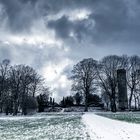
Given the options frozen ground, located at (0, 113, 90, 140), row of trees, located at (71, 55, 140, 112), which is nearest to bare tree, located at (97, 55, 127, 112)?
row of trees, located at (71, 55, 140, 112)

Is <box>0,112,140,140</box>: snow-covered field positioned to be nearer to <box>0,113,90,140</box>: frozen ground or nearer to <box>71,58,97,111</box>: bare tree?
<box>0,113,90,140</box>: frozen ground

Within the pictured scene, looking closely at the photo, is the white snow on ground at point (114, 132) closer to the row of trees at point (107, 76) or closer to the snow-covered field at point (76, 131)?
the snow-covered field at point (76, 131)

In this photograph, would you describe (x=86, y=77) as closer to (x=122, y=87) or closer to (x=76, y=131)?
(x=122, y=87)

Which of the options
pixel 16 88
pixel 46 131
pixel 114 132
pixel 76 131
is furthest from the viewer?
pixel 16 88

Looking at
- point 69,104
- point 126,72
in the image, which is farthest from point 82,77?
point 69,104

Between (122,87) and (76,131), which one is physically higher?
(122,87)

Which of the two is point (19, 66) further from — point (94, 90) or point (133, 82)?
point (133, 82)

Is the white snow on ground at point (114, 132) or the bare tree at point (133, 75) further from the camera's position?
the bare tree at point (133, 75)

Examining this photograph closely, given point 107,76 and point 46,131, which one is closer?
point 46,131

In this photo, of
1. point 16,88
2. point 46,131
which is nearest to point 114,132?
point 46,131

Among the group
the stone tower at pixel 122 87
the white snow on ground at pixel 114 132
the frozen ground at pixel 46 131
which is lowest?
the frozen ground at pixel 46 131

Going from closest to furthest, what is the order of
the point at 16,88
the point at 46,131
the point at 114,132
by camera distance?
the point at 114,132, the point at 46,131, the point at 16,88

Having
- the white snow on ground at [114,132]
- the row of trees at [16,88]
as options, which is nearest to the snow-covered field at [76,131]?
the white snow on ground at [114,132]

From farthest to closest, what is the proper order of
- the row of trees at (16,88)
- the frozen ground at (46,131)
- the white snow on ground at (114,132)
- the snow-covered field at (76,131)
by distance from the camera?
the row of trees at (16,88) → the frozen ground at (46,131) → the snow-covered field at (76,131) → the white snow on ground at (114,132)
